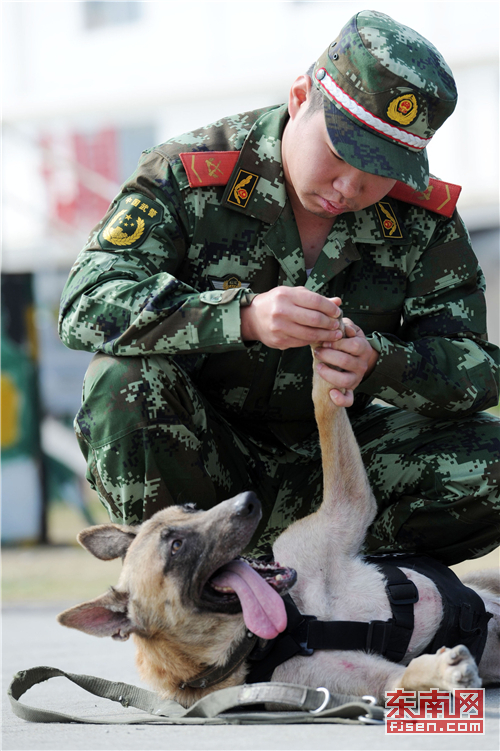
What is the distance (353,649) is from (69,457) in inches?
274

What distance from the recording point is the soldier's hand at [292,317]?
2.10m

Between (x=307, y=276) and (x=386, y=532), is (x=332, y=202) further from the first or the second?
(x=386, y=532)

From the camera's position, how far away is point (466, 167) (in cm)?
952

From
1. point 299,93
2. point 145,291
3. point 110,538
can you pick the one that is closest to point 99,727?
point 110,538

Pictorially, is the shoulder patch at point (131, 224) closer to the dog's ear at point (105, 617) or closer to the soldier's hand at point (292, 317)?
the soldier's hand at point (292, 317)

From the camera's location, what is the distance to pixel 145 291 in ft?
7.66

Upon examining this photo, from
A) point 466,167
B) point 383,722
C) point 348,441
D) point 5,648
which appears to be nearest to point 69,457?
point 5,648

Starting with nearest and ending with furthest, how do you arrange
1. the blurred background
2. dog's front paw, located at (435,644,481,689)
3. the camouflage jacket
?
dog's front paw, located at (435,644,481,689)
the camouflage jacket
the blurred background

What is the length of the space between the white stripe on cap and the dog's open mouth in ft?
4.43

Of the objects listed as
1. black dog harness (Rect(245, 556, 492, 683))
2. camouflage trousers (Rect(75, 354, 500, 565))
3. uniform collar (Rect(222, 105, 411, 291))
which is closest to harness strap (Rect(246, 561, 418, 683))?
black dog harness (Rect(245, 556, 492, 683))

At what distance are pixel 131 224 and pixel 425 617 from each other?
1526 mm

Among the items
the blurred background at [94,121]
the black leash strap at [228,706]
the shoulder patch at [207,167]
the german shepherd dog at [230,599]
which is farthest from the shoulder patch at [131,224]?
the blurred background at [94,121]

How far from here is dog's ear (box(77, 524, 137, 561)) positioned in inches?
95.6

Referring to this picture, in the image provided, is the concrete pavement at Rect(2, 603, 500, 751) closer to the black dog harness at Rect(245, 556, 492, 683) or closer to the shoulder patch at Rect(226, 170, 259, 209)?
the black dog harness at Rect(245, 556, 492, 683)
